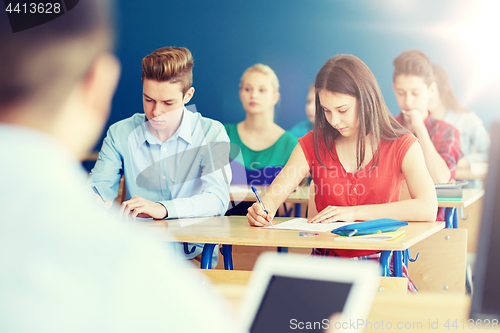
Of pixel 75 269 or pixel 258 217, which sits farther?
pixel 258 217

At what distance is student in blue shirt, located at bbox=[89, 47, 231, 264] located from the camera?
1.85 metres

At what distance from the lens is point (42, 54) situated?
60cm

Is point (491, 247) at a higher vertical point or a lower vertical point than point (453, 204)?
higher

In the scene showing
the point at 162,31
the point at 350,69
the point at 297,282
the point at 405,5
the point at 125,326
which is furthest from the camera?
the point at 162,31

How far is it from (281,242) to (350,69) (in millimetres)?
779

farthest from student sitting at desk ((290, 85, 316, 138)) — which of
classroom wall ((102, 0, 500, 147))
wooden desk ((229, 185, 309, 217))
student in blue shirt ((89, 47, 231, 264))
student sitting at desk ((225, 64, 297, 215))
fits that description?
student in blue shirt ((89, 47, 231, 264))

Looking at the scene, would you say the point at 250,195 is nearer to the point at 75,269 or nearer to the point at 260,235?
the point at 260,235

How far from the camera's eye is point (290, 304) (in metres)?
0.56

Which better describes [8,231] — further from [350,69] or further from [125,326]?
[350,69]

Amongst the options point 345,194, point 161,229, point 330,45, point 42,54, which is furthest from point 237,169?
point 42,54

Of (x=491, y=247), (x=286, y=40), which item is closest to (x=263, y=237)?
(x=491, y=247)

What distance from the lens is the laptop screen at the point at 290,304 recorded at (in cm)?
54

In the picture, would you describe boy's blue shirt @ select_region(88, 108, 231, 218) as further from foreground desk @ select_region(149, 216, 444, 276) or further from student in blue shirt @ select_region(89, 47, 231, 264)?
Result: foreground desk @ select_region(149, 216, 444, 276)

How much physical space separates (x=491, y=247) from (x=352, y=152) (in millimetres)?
1389
